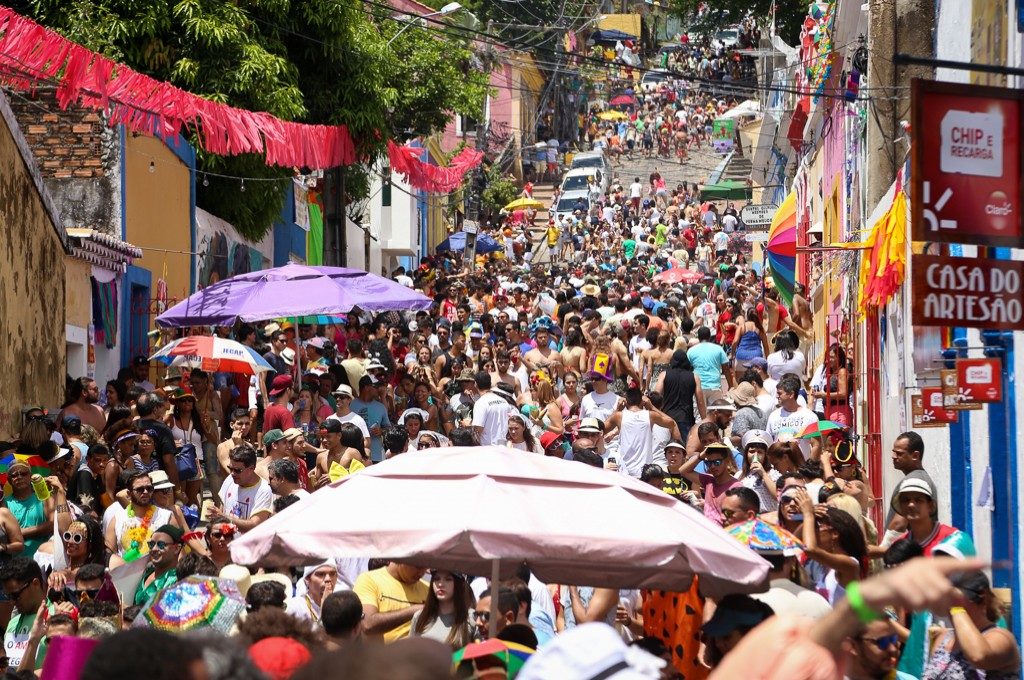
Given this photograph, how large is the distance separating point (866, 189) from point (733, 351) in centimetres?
381

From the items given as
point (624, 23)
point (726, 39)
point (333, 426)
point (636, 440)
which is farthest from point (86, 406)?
point (624, 23)

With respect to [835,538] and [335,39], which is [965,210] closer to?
[835,538]

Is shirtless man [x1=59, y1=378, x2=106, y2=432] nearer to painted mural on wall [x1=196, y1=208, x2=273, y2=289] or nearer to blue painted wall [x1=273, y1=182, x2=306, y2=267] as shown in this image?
painted mural on wall [x1=196, y1=208, x2=273, y2=289]

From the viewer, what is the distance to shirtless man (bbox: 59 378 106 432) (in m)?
15.2

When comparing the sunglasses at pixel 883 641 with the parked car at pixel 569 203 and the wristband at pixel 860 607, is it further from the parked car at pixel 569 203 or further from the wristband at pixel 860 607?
the parked car at pixel 569 203

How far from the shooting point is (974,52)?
11.2 metres

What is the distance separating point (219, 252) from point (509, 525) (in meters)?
19.3

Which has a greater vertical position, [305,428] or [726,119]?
[726,119]

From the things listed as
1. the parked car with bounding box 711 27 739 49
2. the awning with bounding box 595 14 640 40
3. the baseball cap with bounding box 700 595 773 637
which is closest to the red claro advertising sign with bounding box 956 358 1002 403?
the baseball cap with bounding box 700 595 773 637

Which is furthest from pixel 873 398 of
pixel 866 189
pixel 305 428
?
pixel 305 428

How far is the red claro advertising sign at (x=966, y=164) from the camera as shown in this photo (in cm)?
787

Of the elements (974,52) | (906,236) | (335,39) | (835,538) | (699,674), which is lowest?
(699,674)

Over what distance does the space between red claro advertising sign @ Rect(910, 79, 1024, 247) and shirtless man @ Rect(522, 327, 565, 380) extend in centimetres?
1106

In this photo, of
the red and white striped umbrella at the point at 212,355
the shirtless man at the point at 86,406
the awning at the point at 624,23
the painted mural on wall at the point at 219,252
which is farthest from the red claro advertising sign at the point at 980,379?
the awning at the point at 624,23
